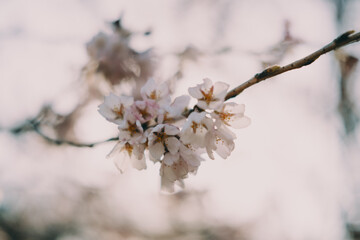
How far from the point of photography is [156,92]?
1.11 meters

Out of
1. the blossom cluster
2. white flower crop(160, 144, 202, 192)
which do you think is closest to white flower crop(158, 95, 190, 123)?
the blossom cluster

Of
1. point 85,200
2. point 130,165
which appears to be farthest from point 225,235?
point 130,165

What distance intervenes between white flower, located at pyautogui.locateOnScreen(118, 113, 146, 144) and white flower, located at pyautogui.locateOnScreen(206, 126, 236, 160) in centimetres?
22

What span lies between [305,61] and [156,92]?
0.53 meters

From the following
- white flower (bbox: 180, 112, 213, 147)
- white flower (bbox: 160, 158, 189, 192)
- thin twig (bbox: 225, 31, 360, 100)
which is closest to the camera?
thin twig (bbox: 225, 31, 360, 100)

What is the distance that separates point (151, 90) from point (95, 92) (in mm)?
1587

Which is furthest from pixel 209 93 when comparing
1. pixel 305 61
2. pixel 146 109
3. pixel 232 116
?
pixel 305 61

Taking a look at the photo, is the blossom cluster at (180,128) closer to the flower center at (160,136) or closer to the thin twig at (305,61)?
the flower center at (160,136)

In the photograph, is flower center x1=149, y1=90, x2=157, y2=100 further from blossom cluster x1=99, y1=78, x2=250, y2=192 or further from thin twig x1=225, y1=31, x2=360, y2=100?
thin twig x1=225, y1=31, x2=360, y2=100

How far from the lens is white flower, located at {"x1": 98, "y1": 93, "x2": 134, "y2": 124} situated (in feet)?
3.60

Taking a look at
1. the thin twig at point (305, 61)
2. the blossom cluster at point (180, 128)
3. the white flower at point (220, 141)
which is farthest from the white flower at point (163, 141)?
the thin twig at point (305, 61)

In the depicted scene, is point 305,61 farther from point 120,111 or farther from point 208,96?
point 120,111

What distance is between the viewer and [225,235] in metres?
6.45

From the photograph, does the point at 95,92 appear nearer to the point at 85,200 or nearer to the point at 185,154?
the point at 185,154
